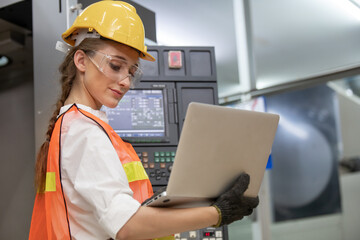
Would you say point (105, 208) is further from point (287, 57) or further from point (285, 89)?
point (287, 57)

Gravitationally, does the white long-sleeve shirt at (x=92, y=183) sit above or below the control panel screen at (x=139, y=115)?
below

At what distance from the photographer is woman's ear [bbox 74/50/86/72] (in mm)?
1519

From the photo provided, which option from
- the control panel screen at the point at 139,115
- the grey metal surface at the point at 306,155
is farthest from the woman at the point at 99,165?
the grey metal surface at the point at 306,155

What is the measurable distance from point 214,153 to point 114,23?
592 mm

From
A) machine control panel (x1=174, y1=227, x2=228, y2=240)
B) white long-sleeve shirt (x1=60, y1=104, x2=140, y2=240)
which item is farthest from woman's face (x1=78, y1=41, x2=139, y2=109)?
machine control panel (x1=174, y1=227, x2=228, y2=240)

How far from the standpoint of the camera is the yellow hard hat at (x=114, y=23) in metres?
1.52

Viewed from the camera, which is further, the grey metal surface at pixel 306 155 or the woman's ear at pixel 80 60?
the grey metal surface at pixel 306 155

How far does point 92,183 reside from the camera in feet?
4.11

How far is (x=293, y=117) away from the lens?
26.3 feet

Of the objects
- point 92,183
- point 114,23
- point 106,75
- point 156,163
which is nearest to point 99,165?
point 92,183

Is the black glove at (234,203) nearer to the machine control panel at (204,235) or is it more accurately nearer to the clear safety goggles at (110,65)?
the clear safety goggles at (110,65)

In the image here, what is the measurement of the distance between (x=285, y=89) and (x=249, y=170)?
2952 millimetres

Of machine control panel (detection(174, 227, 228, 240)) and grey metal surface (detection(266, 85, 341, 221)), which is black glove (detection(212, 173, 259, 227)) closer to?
machine control panel (detection(174, 227, 228, 240))

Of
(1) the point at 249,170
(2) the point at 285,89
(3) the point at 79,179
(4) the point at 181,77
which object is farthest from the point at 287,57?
(3) the point at 79,179
